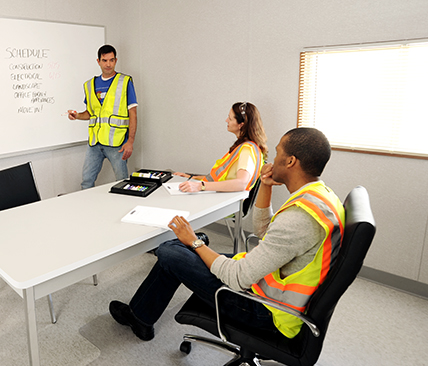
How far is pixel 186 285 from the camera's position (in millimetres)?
1781

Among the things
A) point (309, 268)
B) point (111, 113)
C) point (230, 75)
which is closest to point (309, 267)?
point (309, 268)

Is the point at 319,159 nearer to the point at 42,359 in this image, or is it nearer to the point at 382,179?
the point at 382,179

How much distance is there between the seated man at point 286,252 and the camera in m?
1.42

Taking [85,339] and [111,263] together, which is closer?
[111,263]

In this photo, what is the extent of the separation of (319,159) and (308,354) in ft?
2.44

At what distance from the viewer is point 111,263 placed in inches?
67.2

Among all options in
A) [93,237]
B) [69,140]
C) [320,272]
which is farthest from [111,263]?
[69,140]

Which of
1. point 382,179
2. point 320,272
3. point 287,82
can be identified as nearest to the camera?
point 320,272

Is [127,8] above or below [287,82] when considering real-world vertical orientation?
above

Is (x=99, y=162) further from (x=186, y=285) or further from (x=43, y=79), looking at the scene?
(x=186, y=285)

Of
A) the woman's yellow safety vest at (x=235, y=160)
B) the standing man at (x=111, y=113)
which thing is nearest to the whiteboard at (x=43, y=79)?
the standing man at (x=111, y=113)

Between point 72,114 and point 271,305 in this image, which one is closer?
point 271,305

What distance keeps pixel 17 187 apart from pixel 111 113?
156 cm

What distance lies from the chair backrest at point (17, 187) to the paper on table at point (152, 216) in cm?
84
